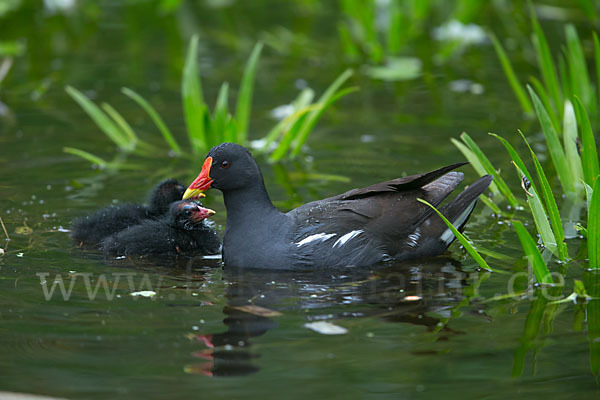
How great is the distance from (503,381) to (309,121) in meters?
3.73

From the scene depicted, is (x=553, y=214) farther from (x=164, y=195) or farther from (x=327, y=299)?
(x=164, y=195)

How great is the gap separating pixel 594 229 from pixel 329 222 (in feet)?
4.99

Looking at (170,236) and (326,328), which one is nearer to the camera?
(326,328)

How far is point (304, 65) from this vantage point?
10.5 metres

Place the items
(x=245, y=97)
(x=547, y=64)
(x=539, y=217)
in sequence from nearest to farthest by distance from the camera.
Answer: (x=539, y=217) → (x=547, y=64) → (x=245, y=97)

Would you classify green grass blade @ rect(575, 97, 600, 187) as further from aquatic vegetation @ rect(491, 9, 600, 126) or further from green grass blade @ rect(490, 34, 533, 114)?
green grass blade @ rect(490, 34, 533, 114)

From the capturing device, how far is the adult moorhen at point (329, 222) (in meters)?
5.01

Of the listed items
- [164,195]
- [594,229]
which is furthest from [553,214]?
[164,195]

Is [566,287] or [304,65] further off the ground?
[304,65]

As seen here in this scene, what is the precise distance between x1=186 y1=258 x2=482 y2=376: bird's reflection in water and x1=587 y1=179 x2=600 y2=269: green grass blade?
69cm

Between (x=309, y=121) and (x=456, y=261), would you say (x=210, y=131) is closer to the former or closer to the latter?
(x=309, y=121)

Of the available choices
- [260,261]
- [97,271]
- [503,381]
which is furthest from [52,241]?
[503,381]

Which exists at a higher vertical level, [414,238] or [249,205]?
[249,205]

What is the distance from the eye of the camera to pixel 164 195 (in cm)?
568
